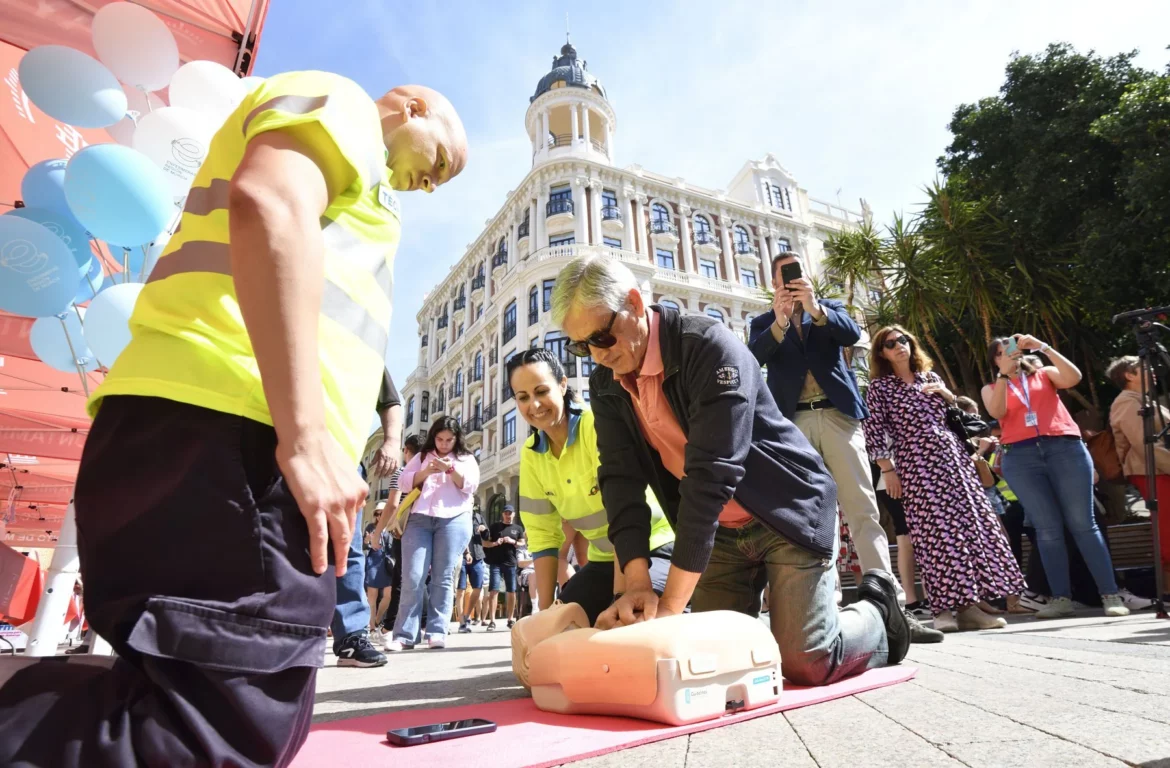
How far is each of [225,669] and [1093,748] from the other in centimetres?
148

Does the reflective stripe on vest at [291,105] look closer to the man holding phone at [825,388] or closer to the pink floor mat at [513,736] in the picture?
the pink floor mat at [513,736]

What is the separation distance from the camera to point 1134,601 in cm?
471

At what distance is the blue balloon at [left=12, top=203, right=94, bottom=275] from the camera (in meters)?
4.17

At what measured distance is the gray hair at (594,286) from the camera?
7.25 ft

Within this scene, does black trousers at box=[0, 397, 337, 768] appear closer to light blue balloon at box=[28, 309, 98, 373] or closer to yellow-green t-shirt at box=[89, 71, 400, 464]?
yellow-green t-shirt at box=[89, 71, 400, 464]

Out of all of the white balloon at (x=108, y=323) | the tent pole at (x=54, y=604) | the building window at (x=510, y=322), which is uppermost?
the building window at (x=510, y=322)

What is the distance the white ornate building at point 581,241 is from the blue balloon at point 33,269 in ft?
79.4

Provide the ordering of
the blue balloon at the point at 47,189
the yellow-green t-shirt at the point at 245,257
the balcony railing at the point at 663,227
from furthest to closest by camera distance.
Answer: the balcony railing at the point at 663,227
the blue balloon at the point at 47,189
the yellow-green t-shirt at the point at 245,257

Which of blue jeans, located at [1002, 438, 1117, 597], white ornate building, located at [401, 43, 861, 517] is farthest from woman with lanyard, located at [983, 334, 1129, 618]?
white ornate building, located at [401, 43, 861, 517]

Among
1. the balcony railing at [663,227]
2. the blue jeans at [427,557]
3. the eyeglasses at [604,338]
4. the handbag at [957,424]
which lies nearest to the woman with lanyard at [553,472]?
the eyeglasses at [604,338]

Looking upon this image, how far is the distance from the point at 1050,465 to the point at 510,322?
29.8 m

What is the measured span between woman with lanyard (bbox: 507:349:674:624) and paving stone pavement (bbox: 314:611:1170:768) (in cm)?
82

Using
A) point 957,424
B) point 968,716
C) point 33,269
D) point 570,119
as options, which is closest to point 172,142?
point 33,269

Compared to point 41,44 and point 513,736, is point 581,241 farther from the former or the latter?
point 513,736
